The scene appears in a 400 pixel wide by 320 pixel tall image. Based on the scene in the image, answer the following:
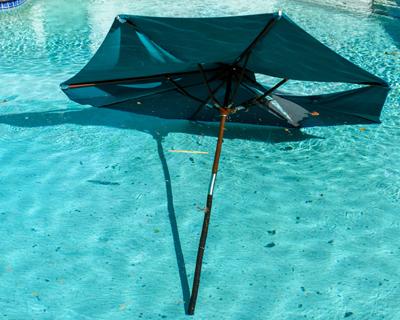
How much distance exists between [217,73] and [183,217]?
154 centimetres

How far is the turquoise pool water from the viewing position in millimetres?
3805

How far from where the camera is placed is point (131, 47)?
3928 mm

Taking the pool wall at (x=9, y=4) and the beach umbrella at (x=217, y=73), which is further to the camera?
the pool wall at (x=9, y=4)

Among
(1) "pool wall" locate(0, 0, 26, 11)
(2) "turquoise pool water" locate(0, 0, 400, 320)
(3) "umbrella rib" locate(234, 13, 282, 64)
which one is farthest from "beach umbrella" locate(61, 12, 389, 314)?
(1) "pool wall" locate(0, 0, 26, 11)

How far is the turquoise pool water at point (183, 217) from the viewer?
150 inches

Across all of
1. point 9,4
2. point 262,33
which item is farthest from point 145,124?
point 9,4

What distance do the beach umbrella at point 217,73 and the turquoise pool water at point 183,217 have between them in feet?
1.74

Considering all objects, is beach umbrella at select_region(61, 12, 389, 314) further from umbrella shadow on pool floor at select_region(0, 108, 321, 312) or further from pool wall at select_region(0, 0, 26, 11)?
pool wall at select_region(0, 0, 26, 11)

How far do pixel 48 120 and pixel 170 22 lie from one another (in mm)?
3714

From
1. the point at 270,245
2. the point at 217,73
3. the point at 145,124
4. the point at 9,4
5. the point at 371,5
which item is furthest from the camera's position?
the point at 371,5

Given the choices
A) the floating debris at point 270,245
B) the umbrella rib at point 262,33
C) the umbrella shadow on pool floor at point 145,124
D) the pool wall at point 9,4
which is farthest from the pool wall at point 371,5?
the umbrella rib at point 262,33

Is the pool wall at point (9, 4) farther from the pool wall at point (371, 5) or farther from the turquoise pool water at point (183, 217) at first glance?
the pool wall at point (371, 5)

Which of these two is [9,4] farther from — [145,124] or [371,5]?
[371,5]

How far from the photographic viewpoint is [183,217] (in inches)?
186
